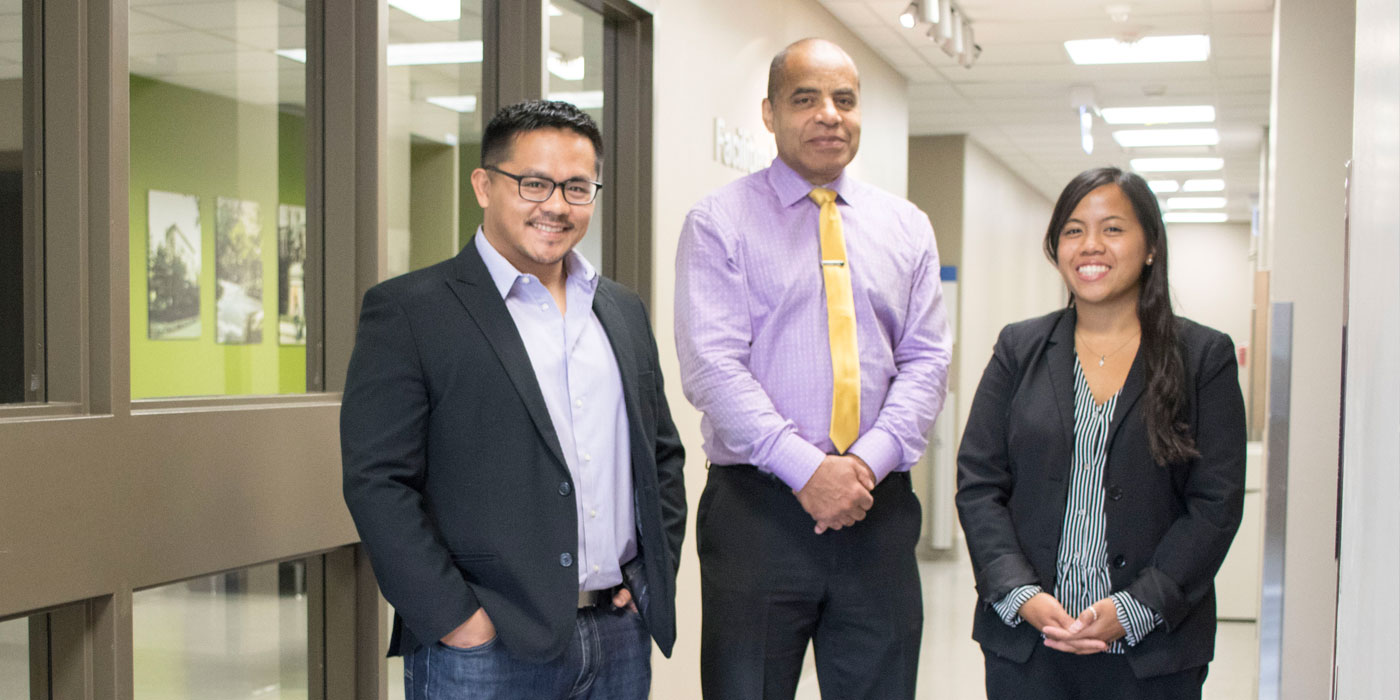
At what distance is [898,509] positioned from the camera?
2.32m

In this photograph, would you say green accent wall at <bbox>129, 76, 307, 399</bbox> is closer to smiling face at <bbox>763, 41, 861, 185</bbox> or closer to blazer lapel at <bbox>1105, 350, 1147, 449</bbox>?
smiling face at <bbox>763, 41, 861, 185</bbox>

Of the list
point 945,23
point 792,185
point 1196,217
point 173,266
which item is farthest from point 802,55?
point 1196,217

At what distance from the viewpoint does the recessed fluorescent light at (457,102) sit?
11.1ft

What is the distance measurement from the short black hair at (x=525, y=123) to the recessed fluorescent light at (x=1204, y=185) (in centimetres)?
1199

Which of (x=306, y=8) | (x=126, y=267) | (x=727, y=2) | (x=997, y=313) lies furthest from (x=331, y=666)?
(x=997, y=313)

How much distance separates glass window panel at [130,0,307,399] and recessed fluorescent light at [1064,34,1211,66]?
4.94 m

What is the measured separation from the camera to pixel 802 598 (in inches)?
89.1

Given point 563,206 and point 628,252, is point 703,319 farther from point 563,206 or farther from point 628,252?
point 628,252

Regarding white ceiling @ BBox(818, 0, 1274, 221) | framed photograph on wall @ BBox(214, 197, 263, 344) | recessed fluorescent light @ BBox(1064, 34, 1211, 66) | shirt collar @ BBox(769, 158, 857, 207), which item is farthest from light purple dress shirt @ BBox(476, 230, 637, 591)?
recessed fluorescent light @ BBox(1064, 34, 1211, 66)

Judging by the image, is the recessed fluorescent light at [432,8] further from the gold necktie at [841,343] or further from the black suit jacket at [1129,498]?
the black suit jacket at [1129,498]

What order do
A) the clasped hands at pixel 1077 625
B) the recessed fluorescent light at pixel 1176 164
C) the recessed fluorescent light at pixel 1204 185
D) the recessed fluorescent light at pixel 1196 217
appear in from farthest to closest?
1. the recessed fluorescent light at pixel 1196 217
2. the recessed fluorescent light at pixel 1204 185
3. the recessed fluorescent light at pixel 1176 164
4. the clasped hands at pixel 1077 625

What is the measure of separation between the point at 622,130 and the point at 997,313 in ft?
25.8

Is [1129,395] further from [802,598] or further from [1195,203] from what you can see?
[1195,203]

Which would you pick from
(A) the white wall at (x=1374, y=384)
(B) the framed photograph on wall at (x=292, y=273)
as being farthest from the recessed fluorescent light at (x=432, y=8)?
(A) the white wall at (x=1374, y=384)
